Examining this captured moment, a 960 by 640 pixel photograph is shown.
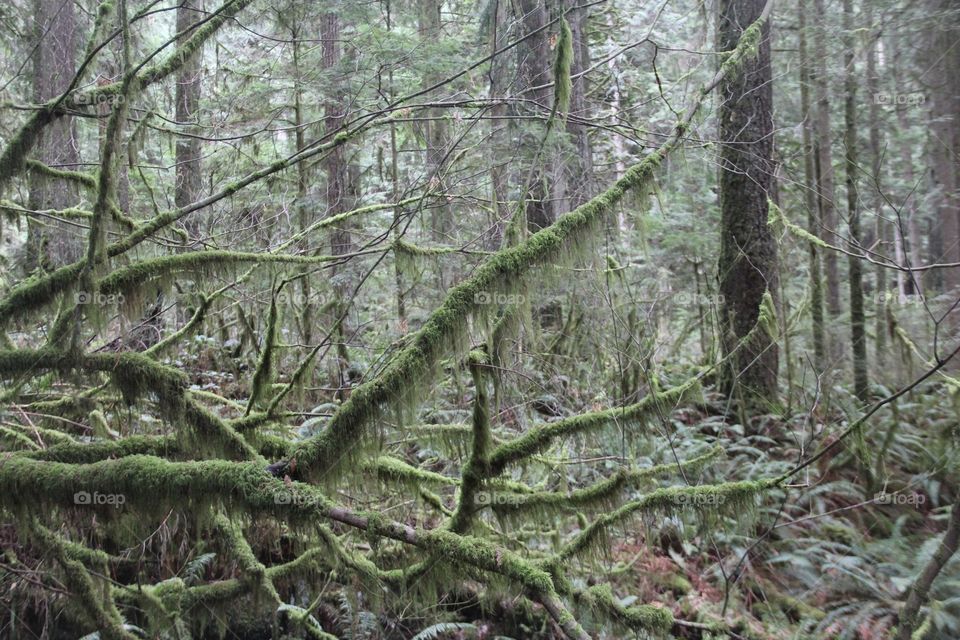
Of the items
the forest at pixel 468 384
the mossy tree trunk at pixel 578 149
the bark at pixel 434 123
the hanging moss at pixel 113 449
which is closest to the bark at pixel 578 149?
the mossy tree trunk at pixel 578 149

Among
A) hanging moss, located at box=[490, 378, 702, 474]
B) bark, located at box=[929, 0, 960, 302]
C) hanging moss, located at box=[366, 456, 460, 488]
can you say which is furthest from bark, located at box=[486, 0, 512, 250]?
bark, located at box=[929, 0, 960, 302]

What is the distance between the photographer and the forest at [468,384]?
359 centimetres

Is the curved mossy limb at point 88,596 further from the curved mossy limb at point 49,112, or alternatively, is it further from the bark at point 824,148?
the bark at point 824,148

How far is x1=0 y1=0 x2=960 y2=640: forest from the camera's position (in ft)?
11.8

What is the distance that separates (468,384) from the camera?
8.35m

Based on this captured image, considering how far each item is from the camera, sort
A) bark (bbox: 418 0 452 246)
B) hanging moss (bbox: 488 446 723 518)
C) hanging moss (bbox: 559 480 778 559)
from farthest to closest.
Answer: bark (bbox: 418 0 452 246) → hanging moss (bbox: 488 446 723 518) → hanging moss (bbox: 559 480 778 559)

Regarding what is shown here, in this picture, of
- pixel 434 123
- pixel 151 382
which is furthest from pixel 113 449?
pixel 434 123

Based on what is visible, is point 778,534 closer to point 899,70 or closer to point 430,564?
point 430,564

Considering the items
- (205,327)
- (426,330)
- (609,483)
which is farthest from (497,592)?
(205,327)

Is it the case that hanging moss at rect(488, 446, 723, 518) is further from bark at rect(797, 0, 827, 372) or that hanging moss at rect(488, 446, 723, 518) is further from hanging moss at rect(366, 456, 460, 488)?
bark at rect(797, 0, 827, 372)

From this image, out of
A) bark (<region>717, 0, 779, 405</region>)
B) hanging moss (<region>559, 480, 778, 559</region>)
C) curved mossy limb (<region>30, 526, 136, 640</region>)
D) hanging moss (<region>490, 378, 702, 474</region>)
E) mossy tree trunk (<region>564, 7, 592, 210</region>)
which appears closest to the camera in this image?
hanging moss (<region>559, 480, 778, 559</region>)

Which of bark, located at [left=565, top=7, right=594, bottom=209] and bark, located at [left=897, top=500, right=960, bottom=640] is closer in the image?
bark, located at [left=897, top=500, right=960, bottom=640]

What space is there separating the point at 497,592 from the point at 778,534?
403 centimetres

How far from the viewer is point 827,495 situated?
6.54 metres
